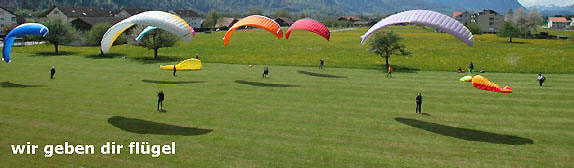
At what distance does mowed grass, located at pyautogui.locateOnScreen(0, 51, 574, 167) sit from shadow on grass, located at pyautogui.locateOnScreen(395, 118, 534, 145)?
0.18ft

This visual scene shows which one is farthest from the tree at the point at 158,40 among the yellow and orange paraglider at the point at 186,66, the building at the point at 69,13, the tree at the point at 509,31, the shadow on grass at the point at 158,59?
the tree at the point at 509,31

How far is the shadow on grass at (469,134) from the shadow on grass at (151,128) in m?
12.2

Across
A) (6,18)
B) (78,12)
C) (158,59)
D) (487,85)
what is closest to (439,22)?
(487,85)

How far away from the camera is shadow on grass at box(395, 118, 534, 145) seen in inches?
774

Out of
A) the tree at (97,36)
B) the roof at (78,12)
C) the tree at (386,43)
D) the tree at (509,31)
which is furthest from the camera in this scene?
the roof at (78,12)

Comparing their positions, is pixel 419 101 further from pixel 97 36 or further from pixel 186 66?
pixel 97 36

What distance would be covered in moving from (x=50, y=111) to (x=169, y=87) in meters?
11.2

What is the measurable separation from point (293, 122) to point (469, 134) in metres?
9.61

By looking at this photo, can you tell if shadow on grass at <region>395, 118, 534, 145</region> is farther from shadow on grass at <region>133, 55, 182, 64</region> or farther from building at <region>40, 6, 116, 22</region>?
building at <region>40, 6, 116, 22</region>

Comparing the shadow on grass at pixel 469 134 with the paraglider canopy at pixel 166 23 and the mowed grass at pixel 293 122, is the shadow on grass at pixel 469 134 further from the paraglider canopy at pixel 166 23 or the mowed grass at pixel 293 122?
the paraglider canopy at pixel 166 23

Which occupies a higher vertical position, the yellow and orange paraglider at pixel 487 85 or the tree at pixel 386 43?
the tree at pixel 386 43

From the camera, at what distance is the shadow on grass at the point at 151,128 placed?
2072 cm

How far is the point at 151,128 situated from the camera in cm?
2139

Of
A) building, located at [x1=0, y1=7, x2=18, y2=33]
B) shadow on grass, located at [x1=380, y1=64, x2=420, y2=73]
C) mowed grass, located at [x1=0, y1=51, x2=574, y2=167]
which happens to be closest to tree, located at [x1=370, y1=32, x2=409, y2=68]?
shadow on grass, located at [x1=380, y1=64, x2=420, y2=73]
